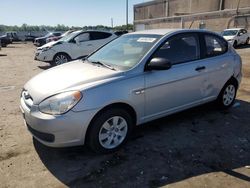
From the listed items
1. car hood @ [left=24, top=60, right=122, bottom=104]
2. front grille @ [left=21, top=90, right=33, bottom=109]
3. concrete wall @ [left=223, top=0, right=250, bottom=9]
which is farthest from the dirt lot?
concrete wall @ [left=223, top=0, right=250, bottom=9]

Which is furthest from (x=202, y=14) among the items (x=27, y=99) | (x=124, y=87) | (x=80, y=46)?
(x=27, y=99)

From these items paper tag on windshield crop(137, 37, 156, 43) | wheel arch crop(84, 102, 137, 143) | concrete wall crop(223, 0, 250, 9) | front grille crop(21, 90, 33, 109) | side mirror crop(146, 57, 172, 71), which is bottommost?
wheel arch crop(84, 102, 137, 143)

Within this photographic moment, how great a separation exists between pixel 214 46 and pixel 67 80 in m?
2.97

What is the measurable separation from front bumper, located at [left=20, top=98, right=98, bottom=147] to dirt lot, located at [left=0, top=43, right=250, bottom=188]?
36cm

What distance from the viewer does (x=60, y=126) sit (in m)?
3.38

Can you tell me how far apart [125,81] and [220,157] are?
1695mm

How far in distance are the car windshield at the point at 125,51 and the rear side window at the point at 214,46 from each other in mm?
1145

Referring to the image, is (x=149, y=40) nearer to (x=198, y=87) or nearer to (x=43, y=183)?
(x=198, y=87)

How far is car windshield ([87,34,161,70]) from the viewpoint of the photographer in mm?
4205

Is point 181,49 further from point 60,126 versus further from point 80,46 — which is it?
point 80,46

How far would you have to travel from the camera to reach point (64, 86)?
364 centimetres

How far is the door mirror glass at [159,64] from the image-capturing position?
13.1 feet

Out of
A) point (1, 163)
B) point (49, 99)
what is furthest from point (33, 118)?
point (1, 163)

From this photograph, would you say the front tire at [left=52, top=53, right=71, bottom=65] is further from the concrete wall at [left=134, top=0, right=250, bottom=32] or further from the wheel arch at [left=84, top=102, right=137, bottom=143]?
the concrete wall at [left=134, top=0, right=250, bottom=32]
